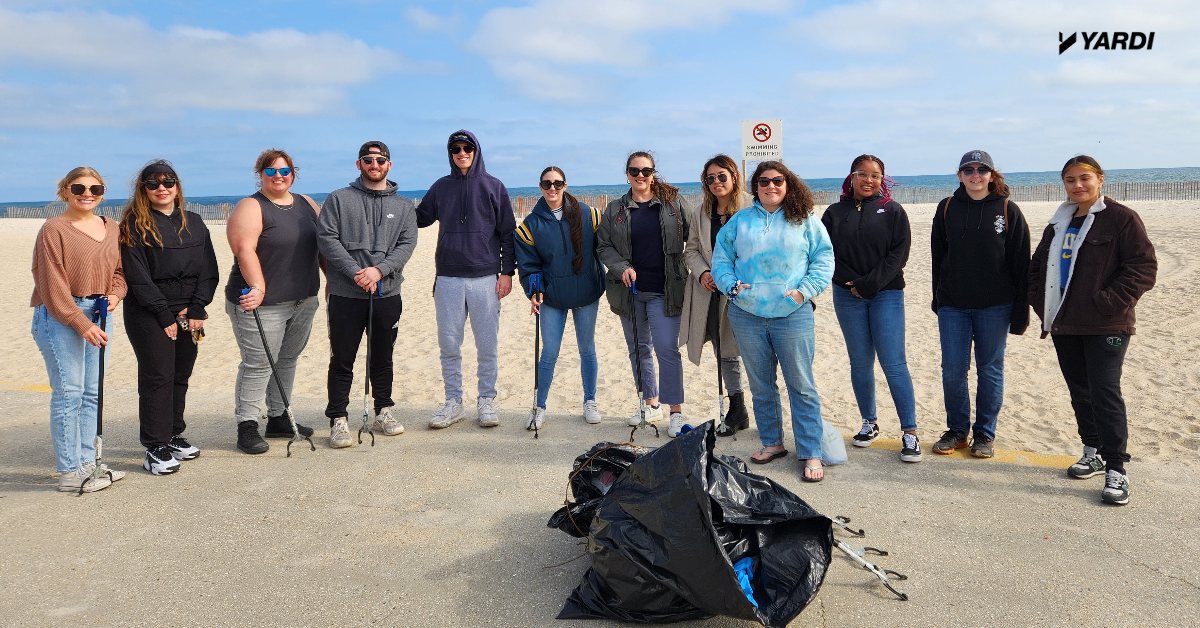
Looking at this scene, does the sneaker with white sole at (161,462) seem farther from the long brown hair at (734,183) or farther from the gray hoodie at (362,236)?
the long brown hair at (734,183)

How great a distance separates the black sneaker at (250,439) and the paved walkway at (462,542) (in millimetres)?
96

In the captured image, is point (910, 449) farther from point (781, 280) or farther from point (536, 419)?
point (536, 419)

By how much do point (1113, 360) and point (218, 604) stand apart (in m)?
4.45

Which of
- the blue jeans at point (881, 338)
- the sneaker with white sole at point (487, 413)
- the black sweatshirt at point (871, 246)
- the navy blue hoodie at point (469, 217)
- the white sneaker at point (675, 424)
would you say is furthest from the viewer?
the sneaker with white sole at point (487, 413)

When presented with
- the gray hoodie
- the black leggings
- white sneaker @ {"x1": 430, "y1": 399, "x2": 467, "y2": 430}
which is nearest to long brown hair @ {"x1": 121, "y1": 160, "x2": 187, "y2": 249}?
the black leggings

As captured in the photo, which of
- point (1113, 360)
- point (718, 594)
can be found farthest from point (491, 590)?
point (1113, 360)

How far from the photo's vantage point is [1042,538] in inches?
134

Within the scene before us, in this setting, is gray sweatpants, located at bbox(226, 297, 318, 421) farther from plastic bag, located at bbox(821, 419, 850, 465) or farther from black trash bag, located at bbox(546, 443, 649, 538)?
plastic bag, located at bbox(821, 419, 850, 465)

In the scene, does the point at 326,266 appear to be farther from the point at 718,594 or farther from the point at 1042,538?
the point at 1042,538

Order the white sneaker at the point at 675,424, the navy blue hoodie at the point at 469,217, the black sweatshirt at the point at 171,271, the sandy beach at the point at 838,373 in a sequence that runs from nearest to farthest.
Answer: the black sweatshirt at the point at 171,271
the white sneaker at the point at 675,424
the navy blue hoodie at the point at 469,217
the sandy beach at the point at 838,373

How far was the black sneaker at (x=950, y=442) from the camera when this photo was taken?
4625 mm

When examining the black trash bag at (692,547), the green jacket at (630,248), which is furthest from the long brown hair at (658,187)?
the black trash bag at (692,547)

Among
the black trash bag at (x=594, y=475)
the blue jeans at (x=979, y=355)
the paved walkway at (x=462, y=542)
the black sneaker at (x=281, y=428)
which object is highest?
the blue jeans at (x=979, y=355)

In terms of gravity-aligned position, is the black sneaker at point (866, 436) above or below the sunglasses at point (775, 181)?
below
